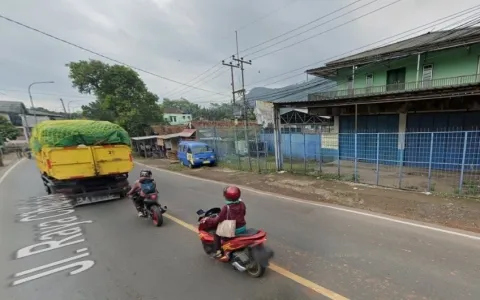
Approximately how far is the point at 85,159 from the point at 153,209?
3.59 m

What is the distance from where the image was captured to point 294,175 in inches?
448

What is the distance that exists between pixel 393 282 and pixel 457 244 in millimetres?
2102

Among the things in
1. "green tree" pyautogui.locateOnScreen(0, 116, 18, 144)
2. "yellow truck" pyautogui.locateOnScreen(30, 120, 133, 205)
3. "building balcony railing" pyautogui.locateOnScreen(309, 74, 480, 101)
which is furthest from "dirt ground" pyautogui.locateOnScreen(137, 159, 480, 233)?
"green tree" pyautogui.locateOnScreen(0, 116, 18, 144)

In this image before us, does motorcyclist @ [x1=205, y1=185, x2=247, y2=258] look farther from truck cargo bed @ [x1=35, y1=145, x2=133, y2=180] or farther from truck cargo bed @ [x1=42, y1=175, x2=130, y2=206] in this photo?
truck cargo bed @ [x1=35, y1=145, x2=133, y2=180]

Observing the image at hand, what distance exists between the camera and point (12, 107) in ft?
209

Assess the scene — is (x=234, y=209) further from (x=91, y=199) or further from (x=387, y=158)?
(x=387, y=158)

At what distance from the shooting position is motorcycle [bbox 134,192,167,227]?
A: 5.56 m

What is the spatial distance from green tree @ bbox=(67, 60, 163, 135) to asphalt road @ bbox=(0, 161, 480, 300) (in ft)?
93.1

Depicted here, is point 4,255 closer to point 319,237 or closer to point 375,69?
point 319,237

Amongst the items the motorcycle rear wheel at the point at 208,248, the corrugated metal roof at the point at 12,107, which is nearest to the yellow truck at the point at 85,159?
the motorcycle rear wheel at the point at 208,248

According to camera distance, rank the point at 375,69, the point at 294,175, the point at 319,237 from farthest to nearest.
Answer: the point at 375,69 → the point at 294,175 → the point at 319,237

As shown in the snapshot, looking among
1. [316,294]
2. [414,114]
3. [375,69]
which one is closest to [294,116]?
[375,69]

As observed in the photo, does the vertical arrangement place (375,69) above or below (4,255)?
above

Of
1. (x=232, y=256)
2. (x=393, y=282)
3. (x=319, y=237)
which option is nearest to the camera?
(x=393, y=282)
